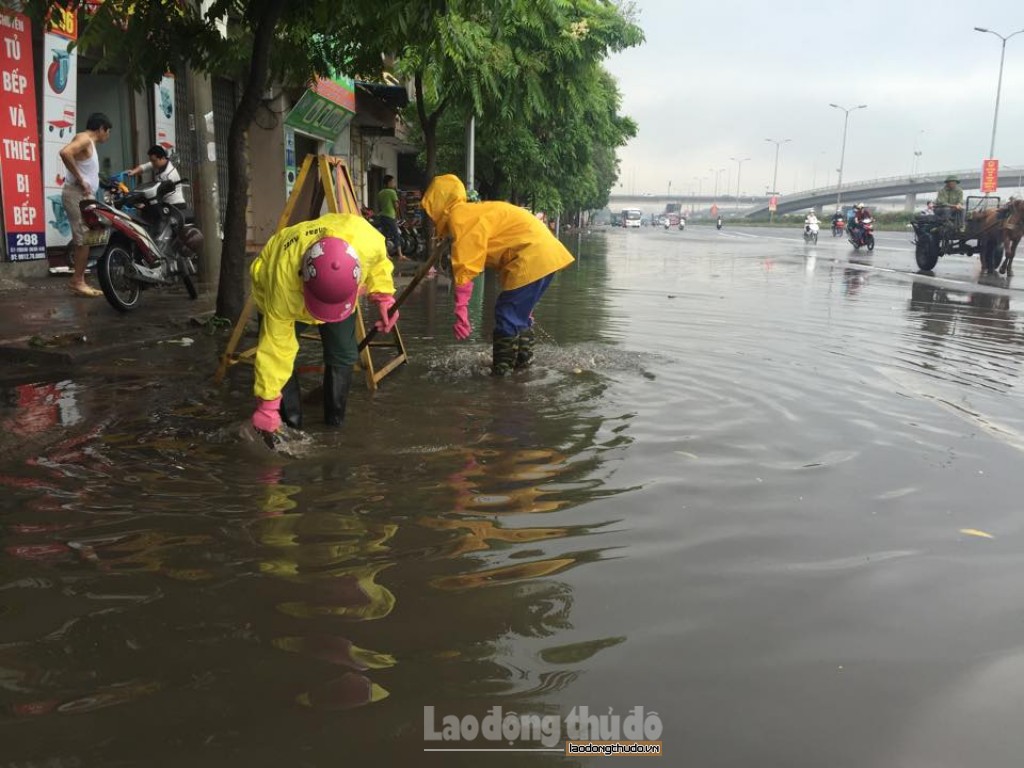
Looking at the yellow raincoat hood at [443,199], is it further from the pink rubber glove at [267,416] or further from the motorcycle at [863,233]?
the motorcycle at [863,233]

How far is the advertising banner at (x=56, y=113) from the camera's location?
32.4 ft

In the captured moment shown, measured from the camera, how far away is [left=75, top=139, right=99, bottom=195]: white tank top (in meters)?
8.30

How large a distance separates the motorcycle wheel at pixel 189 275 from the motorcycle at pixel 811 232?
30607 mm

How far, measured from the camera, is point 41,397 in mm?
4977

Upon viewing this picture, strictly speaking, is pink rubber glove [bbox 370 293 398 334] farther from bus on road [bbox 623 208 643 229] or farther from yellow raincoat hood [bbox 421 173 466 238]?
bus on road [bbox 623 208 643 229]

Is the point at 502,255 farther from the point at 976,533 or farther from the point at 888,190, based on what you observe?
the point at 888,190

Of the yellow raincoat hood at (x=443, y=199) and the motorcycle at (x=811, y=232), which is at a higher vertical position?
the motorcycle at (x=811, y=232)

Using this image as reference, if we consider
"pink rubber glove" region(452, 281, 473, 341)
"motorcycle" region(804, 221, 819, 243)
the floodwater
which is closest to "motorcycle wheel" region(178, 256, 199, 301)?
the floodwater

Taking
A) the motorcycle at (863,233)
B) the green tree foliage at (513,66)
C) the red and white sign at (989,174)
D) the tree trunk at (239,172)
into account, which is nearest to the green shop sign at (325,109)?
the green tree foliage at (513,66)

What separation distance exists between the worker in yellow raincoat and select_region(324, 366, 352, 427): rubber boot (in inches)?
53.5

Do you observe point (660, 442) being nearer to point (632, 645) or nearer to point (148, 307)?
point (632, 645)

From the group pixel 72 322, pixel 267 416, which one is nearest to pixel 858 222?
pixel 72 322

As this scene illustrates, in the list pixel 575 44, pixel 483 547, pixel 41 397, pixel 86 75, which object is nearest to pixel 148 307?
pixel 41 397

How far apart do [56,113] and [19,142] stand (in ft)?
2.86
